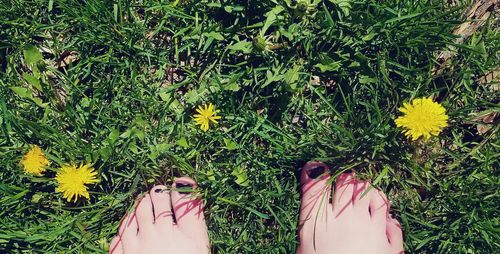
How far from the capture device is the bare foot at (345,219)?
8.07 feet

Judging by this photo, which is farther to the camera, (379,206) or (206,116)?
(379,206)

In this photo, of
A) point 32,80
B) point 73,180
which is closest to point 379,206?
point 73,180

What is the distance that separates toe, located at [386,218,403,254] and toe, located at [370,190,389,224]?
0.04 meters

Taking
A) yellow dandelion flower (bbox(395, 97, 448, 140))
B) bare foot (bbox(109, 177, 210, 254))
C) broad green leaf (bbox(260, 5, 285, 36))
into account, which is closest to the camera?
yellow dandelion flower (bbox(395, 97, 448, 140))

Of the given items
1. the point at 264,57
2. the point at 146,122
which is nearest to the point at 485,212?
the point at 264,57

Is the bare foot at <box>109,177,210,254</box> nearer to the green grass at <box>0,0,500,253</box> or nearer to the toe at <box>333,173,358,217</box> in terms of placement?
the green grass at <box>0,0,500,253</box>

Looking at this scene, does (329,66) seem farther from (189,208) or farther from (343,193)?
(189,208)

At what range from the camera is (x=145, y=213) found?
257cm

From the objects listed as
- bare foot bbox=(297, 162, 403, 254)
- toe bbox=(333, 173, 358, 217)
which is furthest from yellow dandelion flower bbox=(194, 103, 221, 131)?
toe bbox=(333, 173, 358, 217)

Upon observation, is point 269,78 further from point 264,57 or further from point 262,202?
point 262,202

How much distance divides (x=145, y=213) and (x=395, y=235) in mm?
1146

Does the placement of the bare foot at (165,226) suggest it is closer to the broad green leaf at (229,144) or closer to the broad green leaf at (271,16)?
the broad green leaf at (229,144)

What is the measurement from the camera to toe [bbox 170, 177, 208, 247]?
8.10 feet

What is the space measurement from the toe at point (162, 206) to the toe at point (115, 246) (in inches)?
7.6
